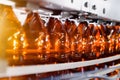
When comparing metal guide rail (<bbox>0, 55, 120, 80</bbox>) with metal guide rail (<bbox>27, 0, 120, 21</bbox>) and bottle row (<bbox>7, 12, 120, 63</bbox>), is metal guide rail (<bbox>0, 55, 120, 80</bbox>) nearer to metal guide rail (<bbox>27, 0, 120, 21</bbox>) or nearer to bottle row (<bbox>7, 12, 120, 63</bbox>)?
bottle row (<bbox>7, 12, 120, 63</bbox>)

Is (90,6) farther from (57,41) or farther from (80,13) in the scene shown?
(57,41)

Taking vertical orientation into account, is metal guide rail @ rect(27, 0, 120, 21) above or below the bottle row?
above

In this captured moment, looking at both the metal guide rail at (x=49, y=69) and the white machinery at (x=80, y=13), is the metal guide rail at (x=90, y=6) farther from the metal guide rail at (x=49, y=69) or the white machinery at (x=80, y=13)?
the metal guide rail at (x=49, y=69)

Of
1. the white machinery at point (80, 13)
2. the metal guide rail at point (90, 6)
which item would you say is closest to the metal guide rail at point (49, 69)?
the white machinery at point (80, 13)

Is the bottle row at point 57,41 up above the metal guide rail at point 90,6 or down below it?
below

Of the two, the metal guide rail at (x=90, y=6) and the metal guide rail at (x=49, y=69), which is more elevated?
the metal guide rail at (x=90, y=6)

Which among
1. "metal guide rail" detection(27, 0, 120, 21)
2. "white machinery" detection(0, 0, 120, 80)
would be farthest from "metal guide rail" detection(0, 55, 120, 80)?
"metal guide rail" detection(27, 0, 120, 21)

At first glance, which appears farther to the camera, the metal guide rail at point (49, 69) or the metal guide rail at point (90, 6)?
the metal guide rail at point (90, 6)

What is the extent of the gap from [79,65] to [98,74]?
277 millimetres

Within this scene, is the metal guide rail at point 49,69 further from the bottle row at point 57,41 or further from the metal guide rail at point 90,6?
the metal guide rail at point 90,6

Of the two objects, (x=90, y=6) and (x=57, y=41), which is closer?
(x=57, y=41)

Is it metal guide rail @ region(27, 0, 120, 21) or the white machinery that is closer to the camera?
the white machinery

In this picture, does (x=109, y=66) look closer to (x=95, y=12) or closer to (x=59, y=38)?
(x=95, y=12)

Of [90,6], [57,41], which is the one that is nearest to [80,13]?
[90,6]
